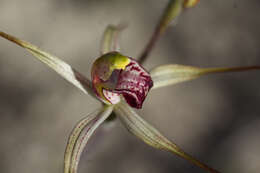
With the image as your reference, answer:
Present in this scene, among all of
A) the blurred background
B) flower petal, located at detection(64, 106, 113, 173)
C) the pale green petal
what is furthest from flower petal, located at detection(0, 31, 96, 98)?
the blurred background

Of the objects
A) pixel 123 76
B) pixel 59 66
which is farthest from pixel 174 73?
pixel 59 66

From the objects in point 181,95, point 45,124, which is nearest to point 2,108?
point 45,124

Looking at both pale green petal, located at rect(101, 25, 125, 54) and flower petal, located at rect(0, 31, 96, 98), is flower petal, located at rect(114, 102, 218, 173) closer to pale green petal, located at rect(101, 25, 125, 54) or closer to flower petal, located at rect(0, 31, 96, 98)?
flower petal, located at rect(0, 31, 96, 98)

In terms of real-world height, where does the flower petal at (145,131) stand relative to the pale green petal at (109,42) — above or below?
below

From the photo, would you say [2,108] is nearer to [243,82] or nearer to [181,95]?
[181,95]

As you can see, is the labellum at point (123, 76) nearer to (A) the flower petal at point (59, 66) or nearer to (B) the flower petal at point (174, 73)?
(A) the flower petal at point (59, 66)

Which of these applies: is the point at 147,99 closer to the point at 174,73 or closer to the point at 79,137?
the point at 174,73

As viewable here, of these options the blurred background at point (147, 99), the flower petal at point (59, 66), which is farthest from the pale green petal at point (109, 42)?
the blurred background at point (147, 99)
